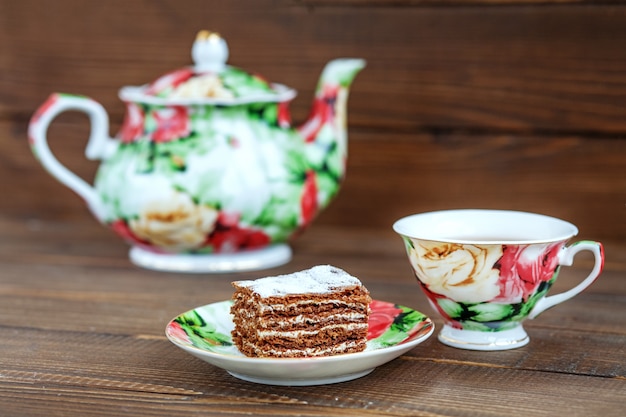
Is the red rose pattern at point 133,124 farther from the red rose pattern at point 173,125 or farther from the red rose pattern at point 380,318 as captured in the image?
the red rose pattern at point 380,318

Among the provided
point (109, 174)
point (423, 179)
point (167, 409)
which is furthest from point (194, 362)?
point (423, 179)

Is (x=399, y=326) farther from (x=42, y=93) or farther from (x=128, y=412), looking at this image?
(x=42, y=93)

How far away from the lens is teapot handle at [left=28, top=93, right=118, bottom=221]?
871 mm

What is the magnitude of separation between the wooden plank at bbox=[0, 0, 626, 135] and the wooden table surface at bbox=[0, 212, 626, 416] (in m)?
0.21

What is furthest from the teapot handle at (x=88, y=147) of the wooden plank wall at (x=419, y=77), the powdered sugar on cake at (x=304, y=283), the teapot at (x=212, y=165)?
the powdered sugar on cake at (x=304, y=283)

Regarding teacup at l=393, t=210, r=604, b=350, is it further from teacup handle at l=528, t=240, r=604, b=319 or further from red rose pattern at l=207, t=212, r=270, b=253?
red rose pattern at l=207, t=212, r=270, b=253

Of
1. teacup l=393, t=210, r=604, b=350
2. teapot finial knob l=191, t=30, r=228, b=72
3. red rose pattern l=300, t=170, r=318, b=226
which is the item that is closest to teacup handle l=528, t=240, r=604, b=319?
teacup l=393, t=210, r=604, b=350

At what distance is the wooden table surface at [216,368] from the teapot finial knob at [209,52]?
20cm

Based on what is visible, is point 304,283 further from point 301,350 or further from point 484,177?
point 484,177

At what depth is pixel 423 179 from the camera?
40.9 inches

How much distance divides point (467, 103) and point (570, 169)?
0.44 ft

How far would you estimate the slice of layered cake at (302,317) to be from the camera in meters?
0.55

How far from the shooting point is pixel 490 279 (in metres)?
0.60

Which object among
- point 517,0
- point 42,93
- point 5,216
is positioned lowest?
point 5,216
